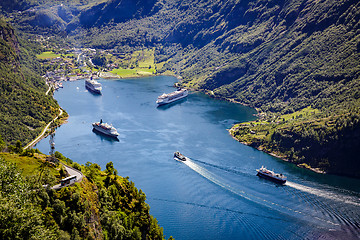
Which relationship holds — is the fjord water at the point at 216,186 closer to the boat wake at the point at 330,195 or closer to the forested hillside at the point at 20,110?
the boat wake at the point at 330,195

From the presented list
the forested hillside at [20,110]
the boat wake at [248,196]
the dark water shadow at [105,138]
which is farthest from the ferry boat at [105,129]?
the boat wake at [248,196]

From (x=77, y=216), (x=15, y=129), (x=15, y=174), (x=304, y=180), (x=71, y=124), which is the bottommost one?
(x=77, y=216)

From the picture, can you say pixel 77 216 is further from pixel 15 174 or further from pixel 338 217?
pixel 338 217

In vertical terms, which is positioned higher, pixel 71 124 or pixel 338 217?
pixel 71 124

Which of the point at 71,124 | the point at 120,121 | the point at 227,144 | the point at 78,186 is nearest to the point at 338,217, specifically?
the point at 227,144

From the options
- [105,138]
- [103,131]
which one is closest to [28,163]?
[105,138]

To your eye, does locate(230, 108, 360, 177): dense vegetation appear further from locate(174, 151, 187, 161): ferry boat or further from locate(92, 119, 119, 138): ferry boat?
locate(92, 119, 119, 138): ferry boat
